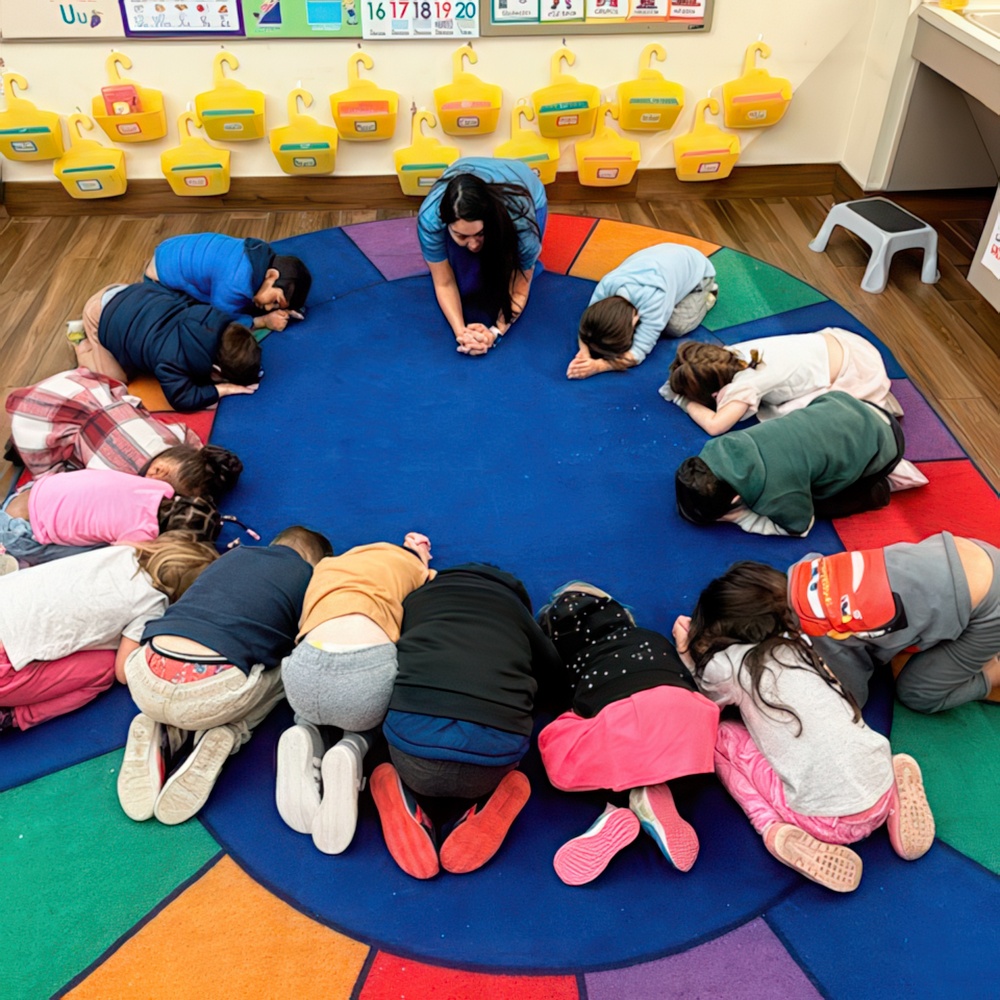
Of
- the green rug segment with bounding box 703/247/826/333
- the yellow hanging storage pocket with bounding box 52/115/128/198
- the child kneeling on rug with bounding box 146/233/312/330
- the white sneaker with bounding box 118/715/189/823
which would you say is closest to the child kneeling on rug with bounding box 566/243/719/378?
the green rug segment with bounding box 703/247/826/333

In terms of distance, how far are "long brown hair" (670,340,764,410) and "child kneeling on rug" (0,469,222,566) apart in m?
1.84

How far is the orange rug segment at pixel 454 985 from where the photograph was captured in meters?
2.03

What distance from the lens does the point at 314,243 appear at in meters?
4.64

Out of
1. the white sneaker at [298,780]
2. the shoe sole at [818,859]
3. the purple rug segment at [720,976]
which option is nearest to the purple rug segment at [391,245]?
the white sneaker at [298,780]

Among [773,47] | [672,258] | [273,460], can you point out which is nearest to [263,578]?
[273,460]

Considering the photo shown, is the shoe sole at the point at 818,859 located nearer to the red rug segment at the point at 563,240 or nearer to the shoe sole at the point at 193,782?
the shoe sole at the point at 193,782

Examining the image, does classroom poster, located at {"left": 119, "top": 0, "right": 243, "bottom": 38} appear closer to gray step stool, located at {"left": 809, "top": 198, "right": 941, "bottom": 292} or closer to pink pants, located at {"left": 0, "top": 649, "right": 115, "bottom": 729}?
gray step stool, located at {"left": 809, "top": 198, "right": 941, "bottom": 292}

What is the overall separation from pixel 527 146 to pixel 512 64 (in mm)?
394

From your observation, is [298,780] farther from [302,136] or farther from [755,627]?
[302,136]

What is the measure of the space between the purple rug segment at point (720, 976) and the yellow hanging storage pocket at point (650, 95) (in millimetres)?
3900

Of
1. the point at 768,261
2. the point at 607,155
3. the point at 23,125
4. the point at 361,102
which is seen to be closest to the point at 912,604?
the point at 768,261

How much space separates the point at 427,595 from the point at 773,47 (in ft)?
12.2

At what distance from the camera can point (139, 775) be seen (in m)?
2.37

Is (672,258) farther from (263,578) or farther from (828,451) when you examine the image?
(263,578)
